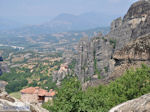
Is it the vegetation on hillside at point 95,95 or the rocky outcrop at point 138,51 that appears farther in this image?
the rocky outcrop at point 138,51

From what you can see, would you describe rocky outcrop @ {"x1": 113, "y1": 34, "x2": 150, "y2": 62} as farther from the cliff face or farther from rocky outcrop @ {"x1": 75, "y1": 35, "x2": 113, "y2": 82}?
rocky outcrop @ {"x1": 75, "y1": 35, "x2": 113, "y2": 82}

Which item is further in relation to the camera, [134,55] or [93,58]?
[93,58]

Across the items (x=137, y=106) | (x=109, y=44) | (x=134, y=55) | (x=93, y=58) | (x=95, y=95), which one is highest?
(x=109, y=44)

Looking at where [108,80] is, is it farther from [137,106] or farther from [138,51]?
[137,106]

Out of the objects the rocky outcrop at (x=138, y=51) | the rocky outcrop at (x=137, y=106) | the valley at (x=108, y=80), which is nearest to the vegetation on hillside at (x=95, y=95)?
the valley at (x=108, y=80)

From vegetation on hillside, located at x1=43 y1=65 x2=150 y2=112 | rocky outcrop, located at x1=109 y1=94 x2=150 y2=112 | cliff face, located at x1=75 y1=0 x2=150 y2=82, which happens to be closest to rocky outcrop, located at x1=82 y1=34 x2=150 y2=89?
vegetation on hillside, located at x1=43 y1=65 x2=150 y2=112

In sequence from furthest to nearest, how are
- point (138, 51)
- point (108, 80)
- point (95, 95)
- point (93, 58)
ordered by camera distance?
point (93, 58) → point (108, 80) → point (138, 51) → point (95, 95)

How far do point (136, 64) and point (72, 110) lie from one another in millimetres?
15172

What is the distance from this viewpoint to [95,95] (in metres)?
15.5

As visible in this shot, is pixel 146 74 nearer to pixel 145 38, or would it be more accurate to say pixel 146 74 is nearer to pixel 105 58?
pixel 145 38

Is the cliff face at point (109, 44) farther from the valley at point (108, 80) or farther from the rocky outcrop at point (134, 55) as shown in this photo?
the rocky outcrop at point (134, 55)

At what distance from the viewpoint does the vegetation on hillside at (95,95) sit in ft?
42.5

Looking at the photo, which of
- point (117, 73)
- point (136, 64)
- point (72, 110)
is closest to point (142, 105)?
point (72, 110)

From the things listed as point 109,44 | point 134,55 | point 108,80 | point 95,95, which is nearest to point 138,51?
point 134,55
